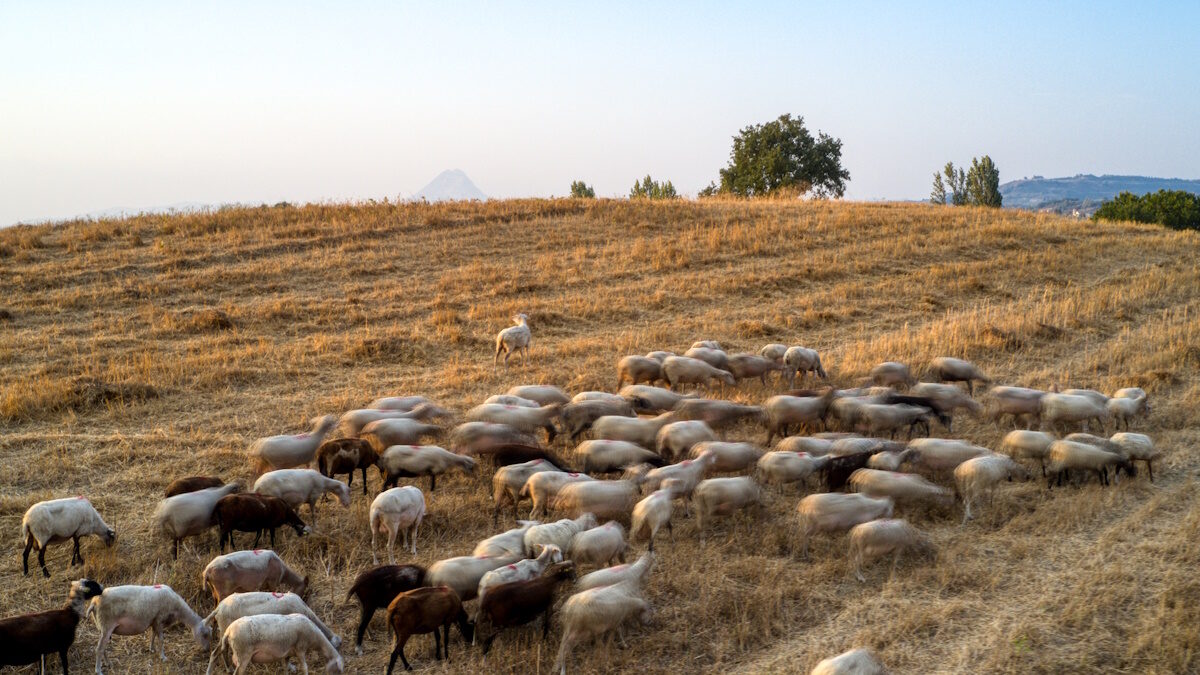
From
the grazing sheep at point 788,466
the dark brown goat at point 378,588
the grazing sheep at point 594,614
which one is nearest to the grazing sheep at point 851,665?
the grazing sheep at point 594,614

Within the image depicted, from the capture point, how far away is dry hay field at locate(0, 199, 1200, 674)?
20.5ft

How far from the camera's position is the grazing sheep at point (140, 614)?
589 cm

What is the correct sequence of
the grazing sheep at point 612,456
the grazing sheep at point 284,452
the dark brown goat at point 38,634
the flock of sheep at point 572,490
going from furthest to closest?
the grazing sheep at point 284,452
the grazing sheep at point 612,456
the flock of sheep at point 572,490
the dark brown goat at point 38,634

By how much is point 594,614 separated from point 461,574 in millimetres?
1141

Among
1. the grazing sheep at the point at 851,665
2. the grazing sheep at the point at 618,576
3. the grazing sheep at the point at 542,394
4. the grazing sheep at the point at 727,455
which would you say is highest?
the grazing sheep at the point at 542,394

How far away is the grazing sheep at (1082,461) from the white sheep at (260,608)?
6927 mm

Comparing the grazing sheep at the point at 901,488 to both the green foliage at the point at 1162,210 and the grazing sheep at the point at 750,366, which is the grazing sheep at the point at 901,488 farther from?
the green foliage at the point at 1162,210

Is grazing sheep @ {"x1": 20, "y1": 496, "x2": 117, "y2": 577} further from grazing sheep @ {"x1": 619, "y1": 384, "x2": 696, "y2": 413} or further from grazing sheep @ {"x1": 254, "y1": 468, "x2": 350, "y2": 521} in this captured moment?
grazing sheep @ {"x1": 619, "y1": 384, "x2": 696, "y2": 413}

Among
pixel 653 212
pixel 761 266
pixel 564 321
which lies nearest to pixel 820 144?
pixel 653 212

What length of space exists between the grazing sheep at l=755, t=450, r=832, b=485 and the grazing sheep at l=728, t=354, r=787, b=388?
3.84 meters

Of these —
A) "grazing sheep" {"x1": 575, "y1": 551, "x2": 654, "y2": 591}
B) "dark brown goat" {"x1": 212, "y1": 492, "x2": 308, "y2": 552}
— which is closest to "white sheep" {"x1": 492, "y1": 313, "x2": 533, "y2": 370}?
"dark brown goat" {"x1": 212, "y1": 492, "x2": 308, "y2": 552}

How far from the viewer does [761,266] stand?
2053 cm

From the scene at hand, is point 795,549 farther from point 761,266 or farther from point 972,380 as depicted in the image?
point 761,266

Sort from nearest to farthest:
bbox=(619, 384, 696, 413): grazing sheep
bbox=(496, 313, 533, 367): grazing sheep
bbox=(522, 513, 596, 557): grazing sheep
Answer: bbox=(522, 513, 596, 557): grazing sheep → bbox=(619, 384, 696, 413): grazing sheep → bbox=(496, 313, 533, 367): grazing sheep
